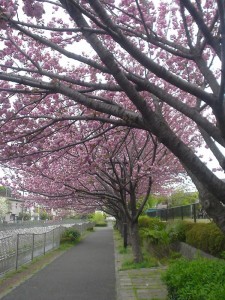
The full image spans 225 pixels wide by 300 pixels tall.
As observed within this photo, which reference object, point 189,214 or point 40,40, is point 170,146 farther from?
point 189,214

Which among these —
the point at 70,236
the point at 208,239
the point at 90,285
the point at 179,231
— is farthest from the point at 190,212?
the point at 70,236

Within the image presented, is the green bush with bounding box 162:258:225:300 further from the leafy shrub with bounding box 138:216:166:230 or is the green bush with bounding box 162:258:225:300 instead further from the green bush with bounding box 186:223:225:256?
the leafy shrub with bounding box 138:216:166:230

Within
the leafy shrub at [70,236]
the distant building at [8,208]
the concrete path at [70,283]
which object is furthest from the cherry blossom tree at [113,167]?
the distant building at [8,208]

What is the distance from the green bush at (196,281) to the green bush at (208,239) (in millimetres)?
2079

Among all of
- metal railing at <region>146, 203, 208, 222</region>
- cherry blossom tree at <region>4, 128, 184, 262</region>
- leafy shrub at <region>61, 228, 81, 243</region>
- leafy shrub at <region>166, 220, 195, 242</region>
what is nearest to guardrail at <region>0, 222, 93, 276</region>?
cherry blossom tree at <region>4, 128, 184, 262</region>

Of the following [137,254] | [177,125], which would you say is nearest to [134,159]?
[177,125]

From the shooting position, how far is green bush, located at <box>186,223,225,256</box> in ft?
26.9

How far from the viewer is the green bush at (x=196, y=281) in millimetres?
4414

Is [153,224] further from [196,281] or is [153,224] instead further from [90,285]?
[196,281]

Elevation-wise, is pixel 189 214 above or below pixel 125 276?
above

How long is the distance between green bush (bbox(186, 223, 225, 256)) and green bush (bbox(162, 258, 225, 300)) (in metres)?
2.08

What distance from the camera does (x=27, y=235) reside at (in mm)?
14273

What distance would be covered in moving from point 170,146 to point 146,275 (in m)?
6.26

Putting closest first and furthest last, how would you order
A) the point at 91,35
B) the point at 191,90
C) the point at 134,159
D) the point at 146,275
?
the point at 91,35
the point at 191,90
the point at 146,275
the point at 134,159
